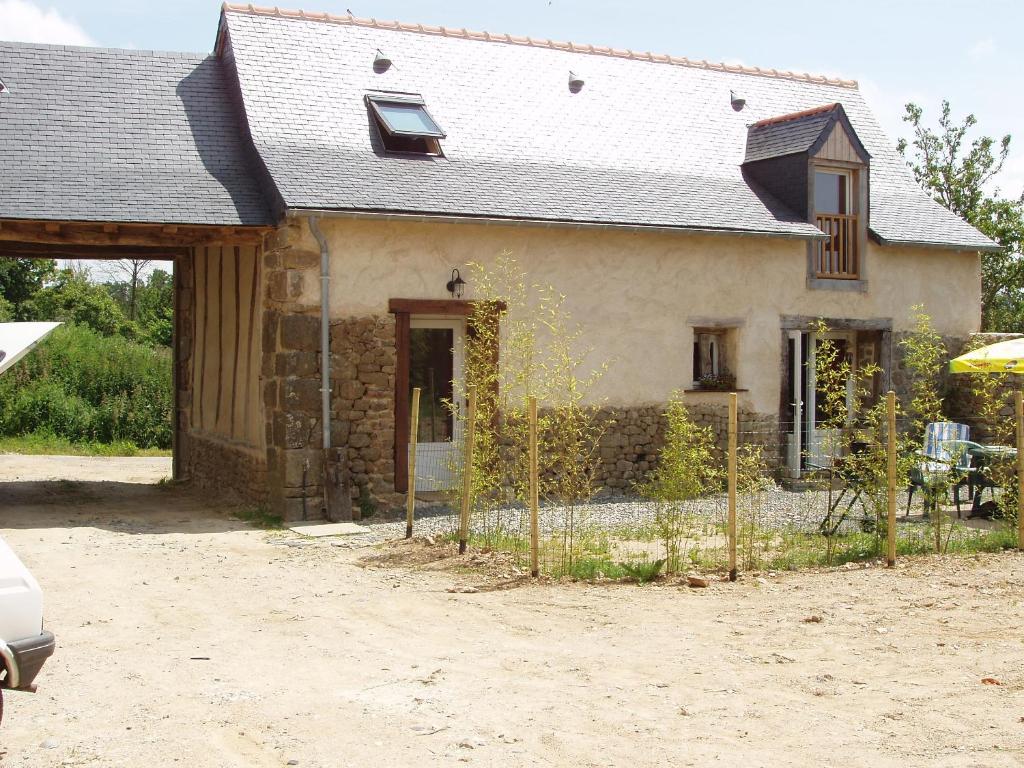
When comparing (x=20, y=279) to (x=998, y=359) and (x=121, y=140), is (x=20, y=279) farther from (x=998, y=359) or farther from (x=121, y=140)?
(x=998, y=359)

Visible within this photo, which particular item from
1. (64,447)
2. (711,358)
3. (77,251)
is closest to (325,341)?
(77,251)

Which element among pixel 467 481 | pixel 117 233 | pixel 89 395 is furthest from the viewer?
pixel 89 395

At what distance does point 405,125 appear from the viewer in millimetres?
12797

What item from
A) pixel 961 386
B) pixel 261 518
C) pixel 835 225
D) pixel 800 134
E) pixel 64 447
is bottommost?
pixel 261 518

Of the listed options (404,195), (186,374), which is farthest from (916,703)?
(186,374)

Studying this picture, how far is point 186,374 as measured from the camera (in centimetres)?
1551

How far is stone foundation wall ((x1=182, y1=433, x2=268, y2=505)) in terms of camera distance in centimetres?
1222

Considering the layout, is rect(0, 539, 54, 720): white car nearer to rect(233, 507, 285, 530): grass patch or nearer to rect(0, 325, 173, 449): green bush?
rect(233, 507, 285, 530): grass patch

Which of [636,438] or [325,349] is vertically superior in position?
[325,349]

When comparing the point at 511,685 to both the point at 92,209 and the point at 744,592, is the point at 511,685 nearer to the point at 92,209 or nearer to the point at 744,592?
the point at 744,592

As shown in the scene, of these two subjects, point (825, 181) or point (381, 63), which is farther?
point (825, 181)

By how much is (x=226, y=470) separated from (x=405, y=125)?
4523mm

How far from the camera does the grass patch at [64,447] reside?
1995cm

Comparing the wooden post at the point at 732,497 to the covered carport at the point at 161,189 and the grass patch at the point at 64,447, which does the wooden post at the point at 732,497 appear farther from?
the grass patch at the point at 64,447
